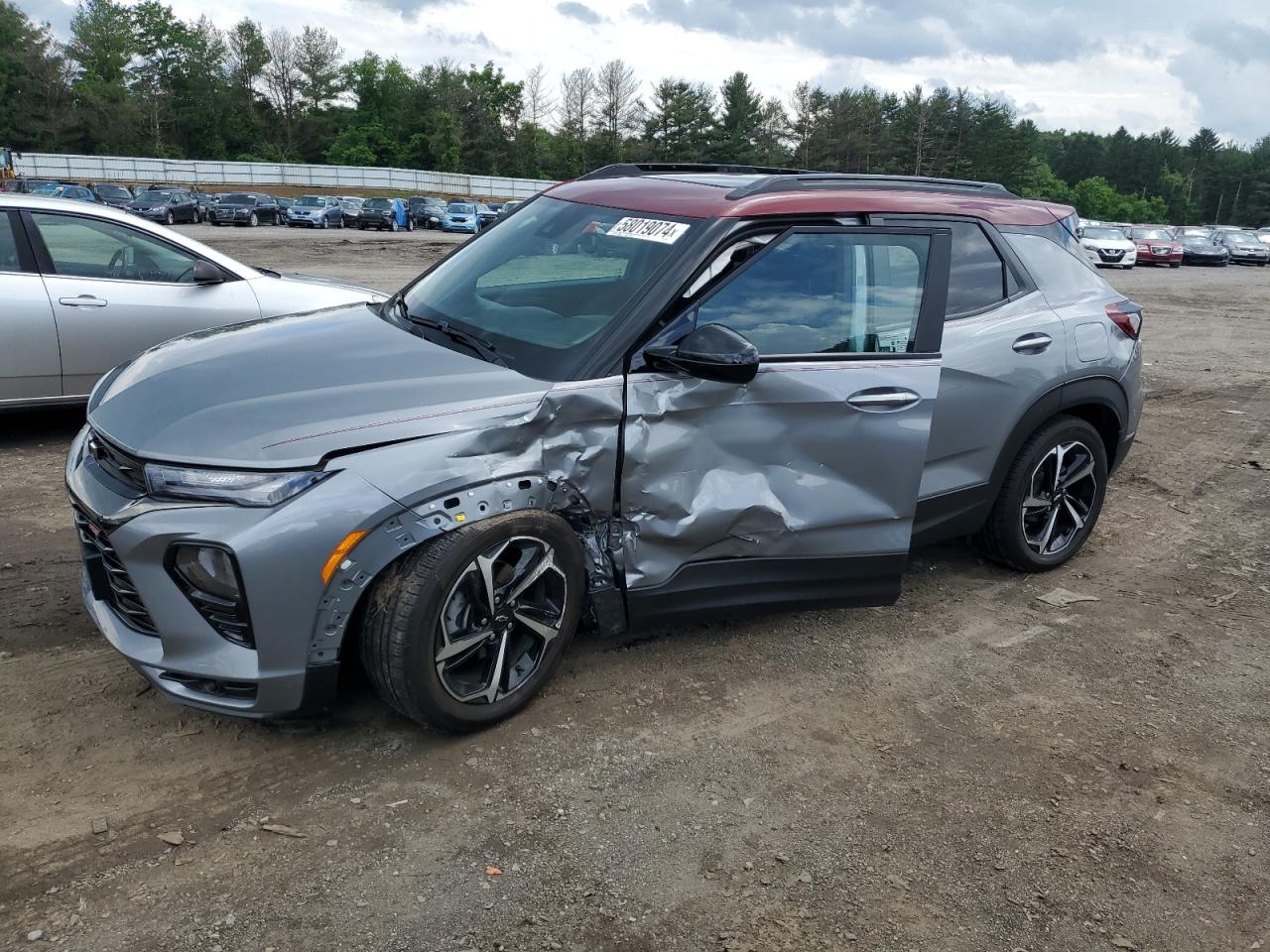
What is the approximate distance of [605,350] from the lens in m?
3.36

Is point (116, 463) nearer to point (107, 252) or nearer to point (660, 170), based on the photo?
point (660, 170)

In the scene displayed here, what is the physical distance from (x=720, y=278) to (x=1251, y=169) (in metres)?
147

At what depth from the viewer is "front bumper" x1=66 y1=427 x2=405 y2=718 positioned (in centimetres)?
280

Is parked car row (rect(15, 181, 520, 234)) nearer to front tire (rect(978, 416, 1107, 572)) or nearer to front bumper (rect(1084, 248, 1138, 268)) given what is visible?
front bumper (rect(1084, 248, 1138, 268))

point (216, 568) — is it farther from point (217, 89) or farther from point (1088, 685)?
point (217, 89)

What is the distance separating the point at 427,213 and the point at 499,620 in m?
43.5

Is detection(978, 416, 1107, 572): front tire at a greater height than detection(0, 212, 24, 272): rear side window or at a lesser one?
lesser

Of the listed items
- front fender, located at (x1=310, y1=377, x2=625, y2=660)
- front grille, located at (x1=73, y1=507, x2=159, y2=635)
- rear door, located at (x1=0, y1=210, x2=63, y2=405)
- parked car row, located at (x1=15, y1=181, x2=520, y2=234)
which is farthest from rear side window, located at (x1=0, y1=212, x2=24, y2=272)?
parked car row, located at (x1=15, y1=181, x2=520, y2=234)

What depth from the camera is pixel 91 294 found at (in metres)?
6.29

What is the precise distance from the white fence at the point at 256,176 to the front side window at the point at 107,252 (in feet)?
195

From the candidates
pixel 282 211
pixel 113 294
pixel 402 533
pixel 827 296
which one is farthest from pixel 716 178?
pixel 282 211

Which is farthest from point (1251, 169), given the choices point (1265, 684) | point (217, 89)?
point (1265, 684)

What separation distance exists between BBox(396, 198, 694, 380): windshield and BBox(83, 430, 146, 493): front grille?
1.20m

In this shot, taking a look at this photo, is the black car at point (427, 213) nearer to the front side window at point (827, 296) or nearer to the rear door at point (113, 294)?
the rear door at point (113, 294)
